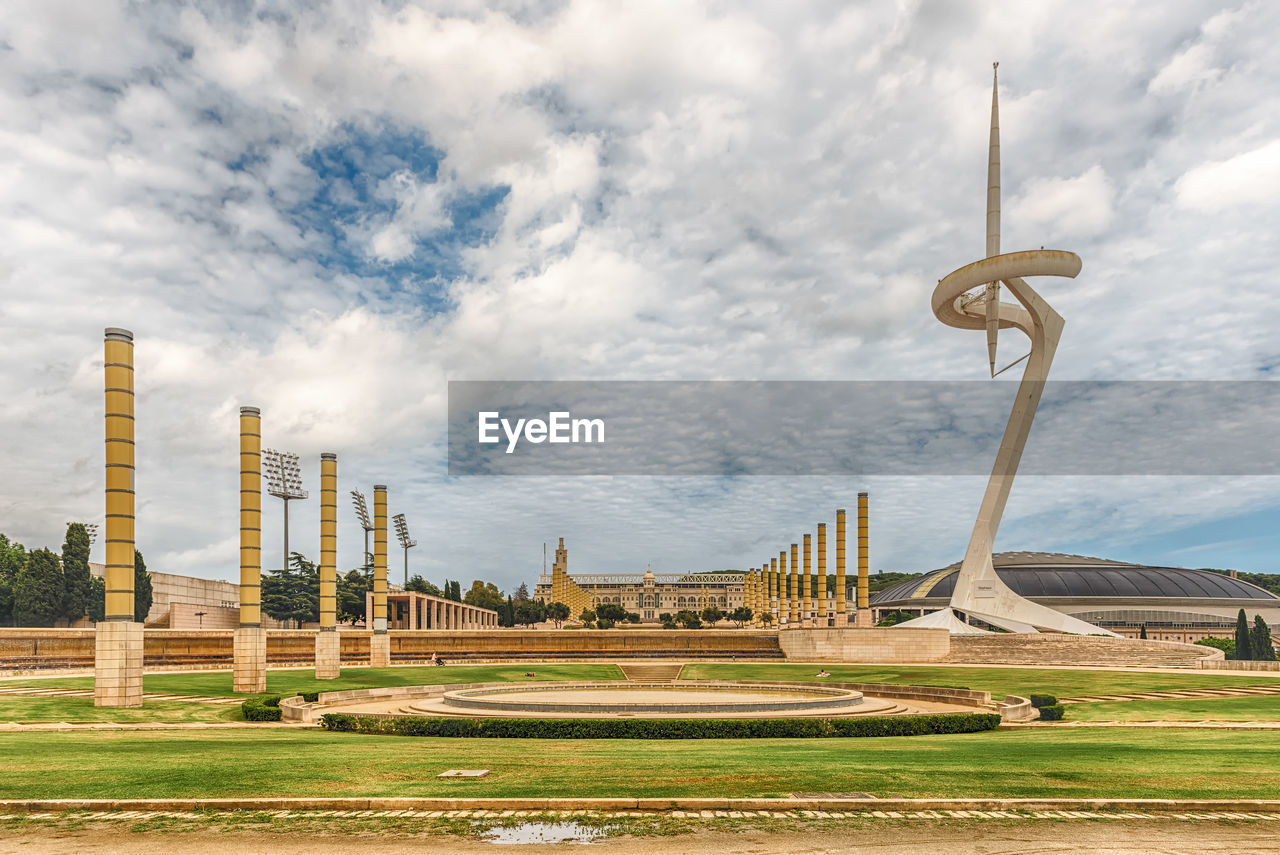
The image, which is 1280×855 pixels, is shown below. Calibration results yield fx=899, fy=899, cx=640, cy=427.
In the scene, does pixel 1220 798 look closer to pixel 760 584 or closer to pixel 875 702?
pixel 875 702

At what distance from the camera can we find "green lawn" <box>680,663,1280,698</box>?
34844mm

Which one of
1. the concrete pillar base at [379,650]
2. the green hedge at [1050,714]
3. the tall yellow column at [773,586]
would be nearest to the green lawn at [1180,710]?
the green hedge at [1050,714]

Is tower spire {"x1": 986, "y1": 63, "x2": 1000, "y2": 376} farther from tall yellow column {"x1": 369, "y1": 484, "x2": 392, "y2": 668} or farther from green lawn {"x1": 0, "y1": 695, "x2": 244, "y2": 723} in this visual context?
green lawn {"x1": 0, "y1": 695, "x2": 244, "y2": 723}

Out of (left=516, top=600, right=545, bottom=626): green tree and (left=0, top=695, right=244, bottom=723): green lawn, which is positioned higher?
(left=0, top=695, right=244, bottom=723): green lawn

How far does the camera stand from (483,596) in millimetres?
146375

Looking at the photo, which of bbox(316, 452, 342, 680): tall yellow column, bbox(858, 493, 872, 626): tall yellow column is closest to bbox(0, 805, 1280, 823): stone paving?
bbox(316, 452, 342, 680): tall yellow column

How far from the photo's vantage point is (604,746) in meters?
17.9

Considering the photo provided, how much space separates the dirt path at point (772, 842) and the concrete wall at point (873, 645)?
4553 centimetres

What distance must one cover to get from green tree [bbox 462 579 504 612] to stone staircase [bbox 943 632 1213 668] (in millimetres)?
93259

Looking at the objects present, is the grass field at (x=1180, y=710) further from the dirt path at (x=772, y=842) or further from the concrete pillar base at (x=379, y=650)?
the concrete pillar base at (x=379, y=650)

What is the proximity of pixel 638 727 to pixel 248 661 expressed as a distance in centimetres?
1775

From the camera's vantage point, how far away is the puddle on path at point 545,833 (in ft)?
32.7

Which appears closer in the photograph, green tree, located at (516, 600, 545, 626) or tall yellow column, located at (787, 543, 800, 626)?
tall yellow column, located at (787, 543, 800, 626)

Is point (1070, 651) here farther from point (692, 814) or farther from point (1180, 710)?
point (692, 814)
